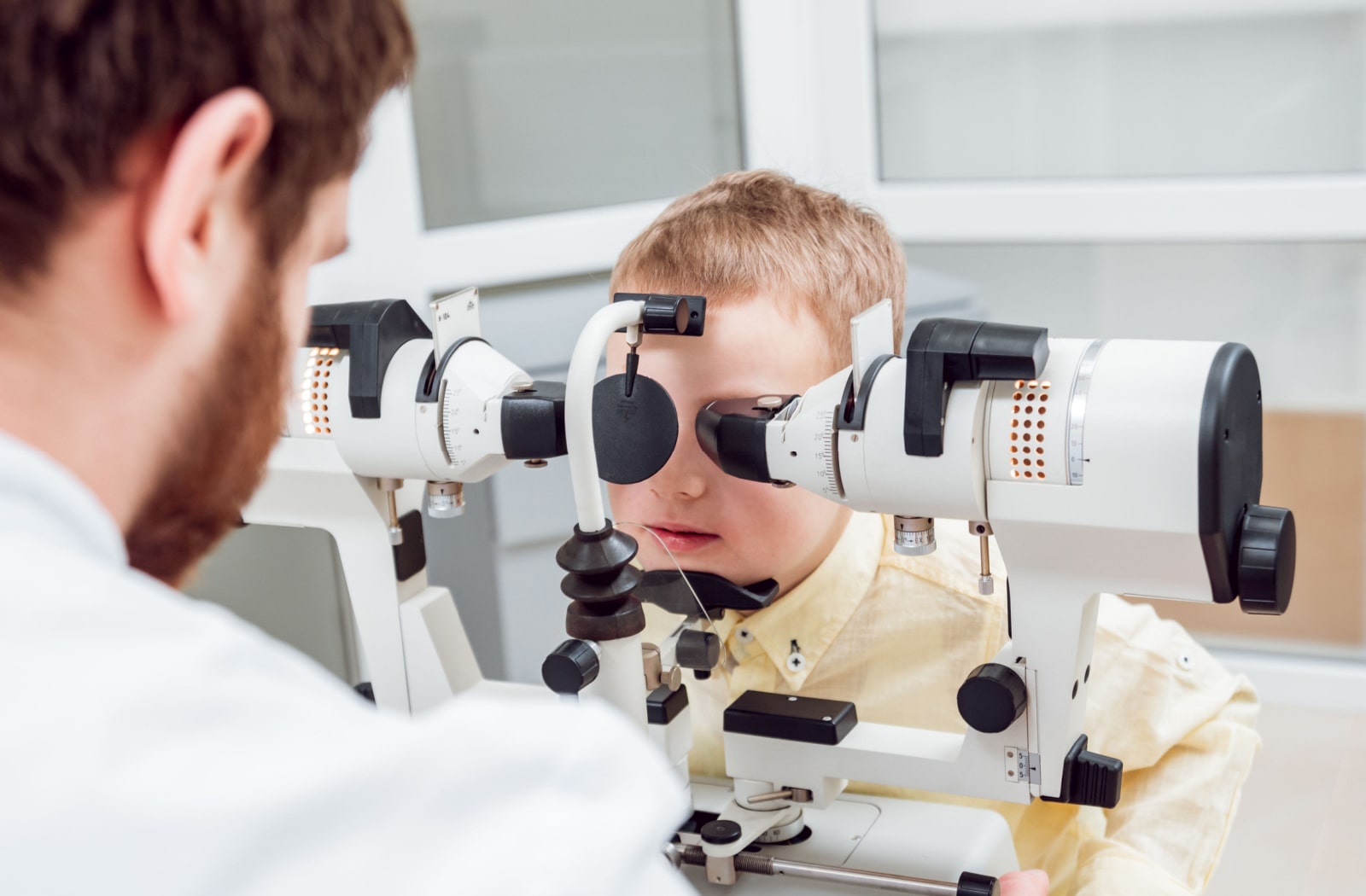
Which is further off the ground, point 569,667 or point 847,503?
point 847,503

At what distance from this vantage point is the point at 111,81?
0.48 m

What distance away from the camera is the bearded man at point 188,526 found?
417 mm

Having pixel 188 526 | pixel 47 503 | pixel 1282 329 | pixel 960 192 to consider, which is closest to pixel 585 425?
pixel 188 526

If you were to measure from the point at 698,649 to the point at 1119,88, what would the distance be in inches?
65.6

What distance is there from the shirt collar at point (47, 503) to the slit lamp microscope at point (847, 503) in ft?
1.38

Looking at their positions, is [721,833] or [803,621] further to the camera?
[803,621]

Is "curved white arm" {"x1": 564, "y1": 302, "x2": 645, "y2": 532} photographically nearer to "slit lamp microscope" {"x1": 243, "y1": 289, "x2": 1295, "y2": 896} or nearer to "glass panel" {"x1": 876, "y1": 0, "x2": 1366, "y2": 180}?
"slit lamp microscope" {"x1": 243, "y1": 289, "x2": 1295, "y2": 896}

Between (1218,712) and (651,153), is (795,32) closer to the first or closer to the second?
(651,153)

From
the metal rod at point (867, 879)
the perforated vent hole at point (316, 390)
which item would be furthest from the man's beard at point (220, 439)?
the metal rod at point (867, 879)

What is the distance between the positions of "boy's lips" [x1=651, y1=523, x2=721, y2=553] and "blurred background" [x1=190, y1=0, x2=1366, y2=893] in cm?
96

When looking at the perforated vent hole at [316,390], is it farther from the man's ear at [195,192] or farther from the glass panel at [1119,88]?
the glass panel at [1119,88]

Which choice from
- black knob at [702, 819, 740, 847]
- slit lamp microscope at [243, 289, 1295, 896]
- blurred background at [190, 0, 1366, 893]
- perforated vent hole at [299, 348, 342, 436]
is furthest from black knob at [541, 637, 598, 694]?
blurred background at [190, 0, 1366, 893]

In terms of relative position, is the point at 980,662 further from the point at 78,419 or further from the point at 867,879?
the point at 78,419

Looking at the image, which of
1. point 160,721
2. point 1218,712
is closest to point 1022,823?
point 1218,712
